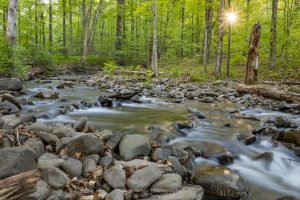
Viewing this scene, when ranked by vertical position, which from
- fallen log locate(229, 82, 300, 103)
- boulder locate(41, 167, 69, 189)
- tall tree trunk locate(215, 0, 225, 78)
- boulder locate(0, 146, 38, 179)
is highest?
tall tree trunk locate(215, 0, 225, 78)

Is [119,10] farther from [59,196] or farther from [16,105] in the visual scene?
[59,196]

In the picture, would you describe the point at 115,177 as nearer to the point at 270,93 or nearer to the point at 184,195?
the point at 184,195

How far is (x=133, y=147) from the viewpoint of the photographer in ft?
13.8

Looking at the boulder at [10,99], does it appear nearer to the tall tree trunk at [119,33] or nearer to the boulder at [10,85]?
the boulder at [10,85]

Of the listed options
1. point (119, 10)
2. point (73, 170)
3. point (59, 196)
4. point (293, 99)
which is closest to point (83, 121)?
point (73, 170)

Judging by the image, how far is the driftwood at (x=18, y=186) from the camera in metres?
2.35

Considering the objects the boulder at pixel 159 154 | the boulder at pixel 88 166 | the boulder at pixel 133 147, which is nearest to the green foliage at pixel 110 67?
the boulder at pixel 133 147

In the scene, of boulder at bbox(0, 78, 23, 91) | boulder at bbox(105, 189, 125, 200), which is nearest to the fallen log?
boulder at bbox(105, 189, 125, 200)

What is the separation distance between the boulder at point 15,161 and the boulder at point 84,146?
0.71 meters

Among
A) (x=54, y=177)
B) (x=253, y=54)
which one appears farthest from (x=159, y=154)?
(x=253, y=54)

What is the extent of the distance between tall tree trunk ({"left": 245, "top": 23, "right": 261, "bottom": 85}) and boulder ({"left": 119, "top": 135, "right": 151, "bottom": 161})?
966cm

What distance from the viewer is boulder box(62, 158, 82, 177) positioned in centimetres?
335

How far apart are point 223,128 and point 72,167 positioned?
411 cm

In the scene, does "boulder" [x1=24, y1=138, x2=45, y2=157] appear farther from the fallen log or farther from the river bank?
the fallen log
